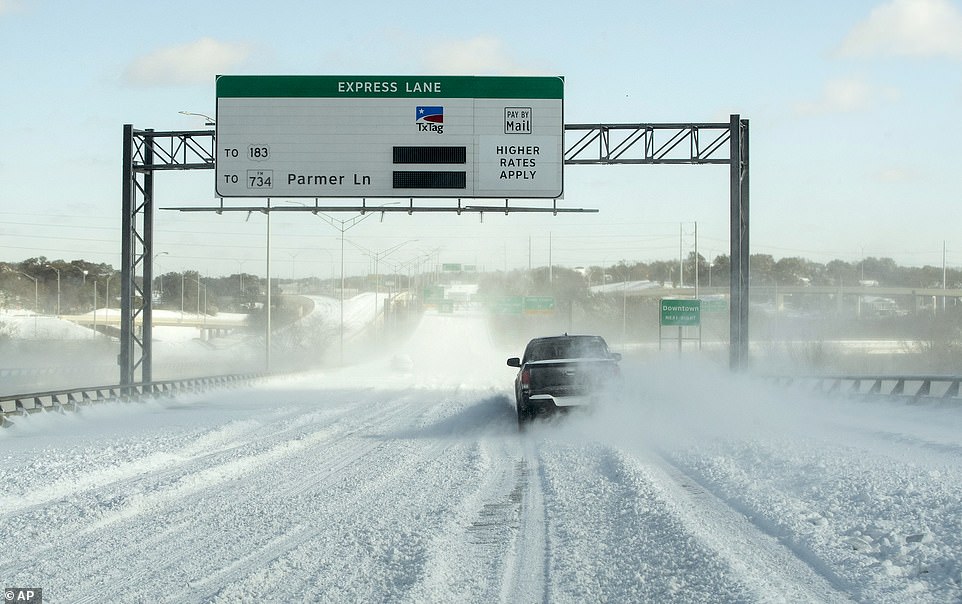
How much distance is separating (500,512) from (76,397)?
70.2 feet

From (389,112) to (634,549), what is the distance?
19.5m

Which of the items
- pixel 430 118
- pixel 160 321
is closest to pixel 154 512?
pixel 430 118

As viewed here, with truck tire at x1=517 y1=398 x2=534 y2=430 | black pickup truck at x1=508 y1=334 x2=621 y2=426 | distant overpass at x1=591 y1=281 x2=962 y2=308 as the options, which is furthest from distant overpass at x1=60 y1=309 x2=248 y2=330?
black pickup truck at x1=508 y1=334 x2=621 y2=426

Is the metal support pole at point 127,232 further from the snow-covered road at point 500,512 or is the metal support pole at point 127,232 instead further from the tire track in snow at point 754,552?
the tire track in snow at point 754,552

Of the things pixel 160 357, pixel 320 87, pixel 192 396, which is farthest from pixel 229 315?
pixel 320 87

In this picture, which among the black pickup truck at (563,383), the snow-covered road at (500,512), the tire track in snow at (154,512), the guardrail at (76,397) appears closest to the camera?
the snow-covered road at (500,512)

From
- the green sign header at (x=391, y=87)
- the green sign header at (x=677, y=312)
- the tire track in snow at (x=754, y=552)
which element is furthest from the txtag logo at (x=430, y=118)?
the green sign header at (x=677, y=312)

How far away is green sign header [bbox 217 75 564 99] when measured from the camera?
84.9 ft

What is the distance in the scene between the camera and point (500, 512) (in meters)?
9.99

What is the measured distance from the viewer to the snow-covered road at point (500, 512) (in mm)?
6953

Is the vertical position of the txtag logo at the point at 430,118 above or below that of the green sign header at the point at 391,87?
below

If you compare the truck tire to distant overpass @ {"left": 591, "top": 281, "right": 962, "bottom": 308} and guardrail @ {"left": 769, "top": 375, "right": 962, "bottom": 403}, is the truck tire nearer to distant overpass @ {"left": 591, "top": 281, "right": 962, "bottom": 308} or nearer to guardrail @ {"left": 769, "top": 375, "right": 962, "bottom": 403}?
guardrail @ {"left": 769, "top": 375, "right": 962, "bottom": 403}

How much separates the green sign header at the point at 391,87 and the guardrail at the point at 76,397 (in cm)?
869

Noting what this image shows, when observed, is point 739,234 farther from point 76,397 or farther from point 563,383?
point 76,397
